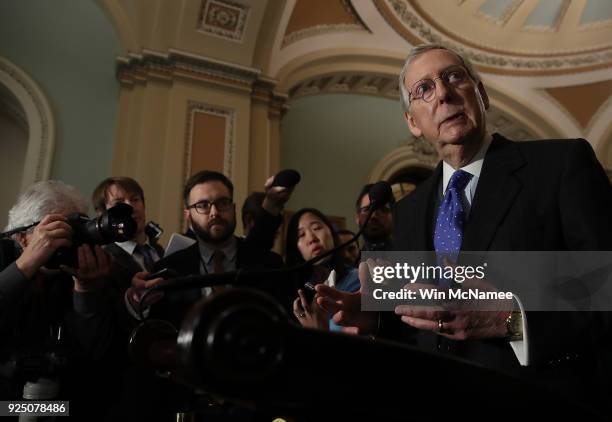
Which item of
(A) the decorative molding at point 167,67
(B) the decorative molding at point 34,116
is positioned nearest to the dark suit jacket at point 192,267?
(B) the decorative molding at point 34,116

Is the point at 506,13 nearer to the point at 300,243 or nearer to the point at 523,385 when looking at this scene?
the point at 300,243

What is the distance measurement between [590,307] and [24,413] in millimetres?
1421

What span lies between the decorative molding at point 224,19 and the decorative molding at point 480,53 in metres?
2.19

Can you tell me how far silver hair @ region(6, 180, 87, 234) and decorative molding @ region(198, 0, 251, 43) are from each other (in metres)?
3.73

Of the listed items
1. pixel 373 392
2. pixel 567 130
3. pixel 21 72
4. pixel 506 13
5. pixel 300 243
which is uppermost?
pixel 506 13

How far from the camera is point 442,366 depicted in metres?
0.48

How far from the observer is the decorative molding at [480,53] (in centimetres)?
684

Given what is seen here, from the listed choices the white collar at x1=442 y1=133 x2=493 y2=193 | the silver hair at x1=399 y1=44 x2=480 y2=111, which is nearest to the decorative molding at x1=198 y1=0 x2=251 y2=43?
the silver hair at x1=399 y1=44 x2=480 y2=111

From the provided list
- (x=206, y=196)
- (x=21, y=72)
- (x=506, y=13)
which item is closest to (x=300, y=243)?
(x=206, y=196)

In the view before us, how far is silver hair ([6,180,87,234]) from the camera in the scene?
69.8 inches

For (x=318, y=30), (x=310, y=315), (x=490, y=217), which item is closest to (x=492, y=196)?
(x=490, y=217)

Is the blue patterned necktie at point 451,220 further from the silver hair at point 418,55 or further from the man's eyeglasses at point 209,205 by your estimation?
the man's eyeglasses at point 209,205

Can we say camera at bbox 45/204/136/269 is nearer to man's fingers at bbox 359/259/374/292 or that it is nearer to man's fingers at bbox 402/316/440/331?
man's fingers at bbox 359/259/374/292

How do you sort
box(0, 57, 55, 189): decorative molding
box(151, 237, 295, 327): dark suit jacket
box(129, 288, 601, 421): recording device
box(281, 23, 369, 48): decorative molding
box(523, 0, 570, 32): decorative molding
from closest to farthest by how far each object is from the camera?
box(129, 288, 601, 421): recording device, box(151, 237, 295, 327): dark suit jacket, box(0, 57, 55, 189): decorative molding, box(281, 23, 369, 48): decorative molding, box(523, 0, 570, 32): decorative molding
